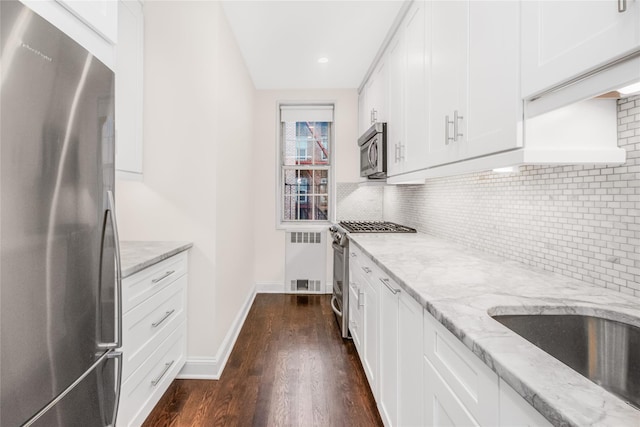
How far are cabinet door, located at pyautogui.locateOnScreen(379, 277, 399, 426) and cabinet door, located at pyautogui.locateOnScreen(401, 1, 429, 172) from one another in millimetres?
852

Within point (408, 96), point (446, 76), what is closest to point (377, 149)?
point (408, 96)

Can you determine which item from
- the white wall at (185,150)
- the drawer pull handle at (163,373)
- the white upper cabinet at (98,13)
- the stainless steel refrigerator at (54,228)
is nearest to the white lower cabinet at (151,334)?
the drawer pull handle at (163,373)

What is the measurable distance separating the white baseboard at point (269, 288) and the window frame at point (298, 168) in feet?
2.48

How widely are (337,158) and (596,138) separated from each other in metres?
3.14

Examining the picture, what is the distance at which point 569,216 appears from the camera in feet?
3.88

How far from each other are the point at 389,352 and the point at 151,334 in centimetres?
124

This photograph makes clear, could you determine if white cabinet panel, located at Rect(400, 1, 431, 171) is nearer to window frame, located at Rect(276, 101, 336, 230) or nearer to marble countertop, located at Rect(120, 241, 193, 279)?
marble countertop, located at Rect(120, 241, 193, 279)

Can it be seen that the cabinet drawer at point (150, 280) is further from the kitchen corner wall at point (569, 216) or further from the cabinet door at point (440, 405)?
the kitchen corner wall at point (569, 216)

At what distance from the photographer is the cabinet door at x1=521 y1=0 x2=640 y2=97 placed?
67 cm

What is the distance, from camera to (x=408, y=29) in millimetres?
2131

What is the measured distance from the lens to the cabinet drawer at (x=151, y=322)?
1.42 m

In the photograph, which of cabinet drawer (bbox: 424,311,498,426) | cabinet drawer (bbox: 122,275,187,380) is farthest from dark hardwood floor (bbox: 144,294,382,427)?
cabinet drawer (bbox: 424,311,498,426)

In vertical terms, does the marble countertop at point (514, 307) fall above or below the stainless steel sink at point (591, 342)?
above

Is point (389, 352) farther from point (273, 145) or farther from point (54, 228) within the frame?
point (273, 145)
